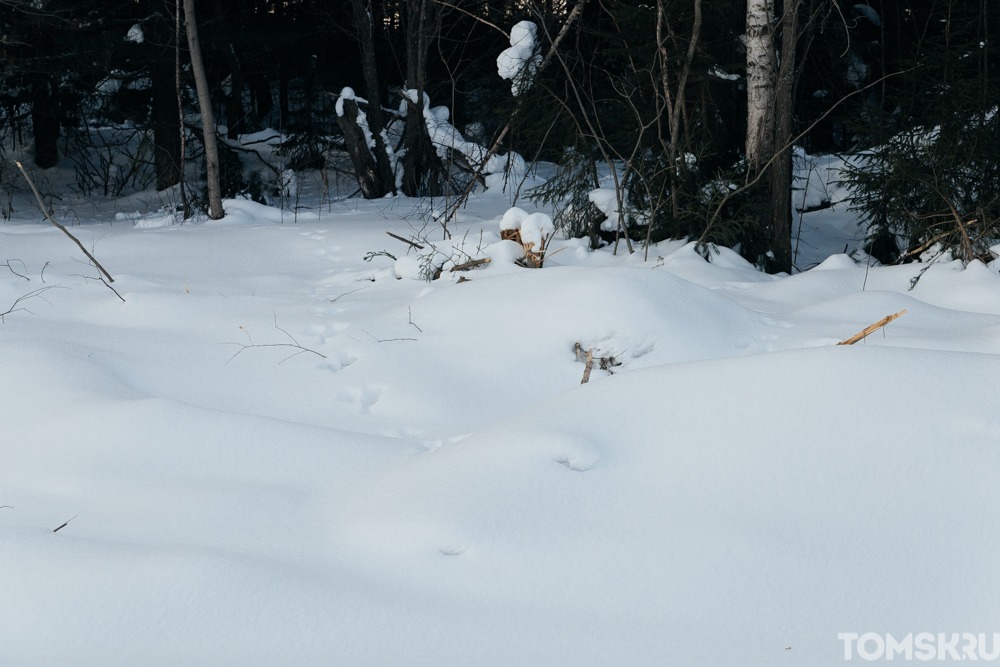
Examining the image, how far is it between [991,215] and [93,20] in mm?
9500

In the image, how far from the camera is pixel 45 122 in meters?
12.9

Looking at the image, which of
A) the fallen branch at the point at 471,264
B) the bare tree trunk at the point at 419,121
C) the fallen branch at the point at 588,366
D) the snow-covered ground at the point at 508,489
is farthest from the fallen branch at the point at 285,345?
the bare tree trunk at the point at 419,121

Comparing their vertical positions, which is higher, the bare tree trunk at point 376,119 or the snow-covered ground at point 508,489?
the bare tree trunk at point 376,119

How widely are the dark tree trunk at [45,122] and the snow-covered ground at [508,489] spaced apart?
887 centimetres

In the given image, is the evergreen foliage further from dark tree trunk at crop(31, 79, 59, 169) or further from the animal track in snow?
dark tree trunk at crop(31, 79, 59, 169)

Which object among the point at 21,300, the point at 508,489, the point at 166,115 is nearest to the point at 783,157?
the point at 508,489

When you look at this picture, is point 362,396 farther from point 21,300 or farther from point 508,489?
point 21,300

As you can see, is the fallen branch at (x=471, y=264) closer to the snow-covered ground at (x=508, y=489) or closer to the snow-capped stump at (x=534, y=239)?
the snow-capped stump at (x=534, y=239)

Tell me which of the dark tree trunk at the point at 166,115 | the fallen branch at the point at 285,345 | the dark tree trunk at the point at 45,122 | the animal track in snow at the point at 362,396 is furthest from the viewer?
the dark tree trunk at the point at 45,122

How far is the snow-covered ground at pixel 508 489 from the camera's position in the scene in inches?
76.0

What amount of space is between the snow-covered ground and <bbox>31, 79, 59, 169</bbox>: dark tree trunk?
29.1 ft

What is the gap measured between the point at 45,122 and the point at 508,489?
12902 millimetres

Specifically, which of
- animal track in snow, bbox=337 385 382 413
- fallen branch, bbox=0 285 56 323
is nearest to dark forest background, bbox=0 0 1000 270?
animal track in snow, bbox=337 385 382 413

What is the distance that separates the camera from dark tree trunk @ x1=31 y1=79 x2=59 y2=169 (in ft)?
38.7
